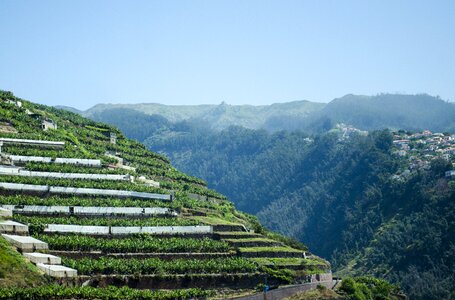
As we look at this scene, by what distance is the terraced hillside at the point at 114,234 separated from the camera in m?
64.0

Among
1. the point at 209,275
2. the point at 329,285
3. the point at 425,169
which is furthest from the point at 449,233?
the point at 209,275

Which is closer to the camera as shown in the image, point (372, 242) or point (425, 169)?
point (372, 242)

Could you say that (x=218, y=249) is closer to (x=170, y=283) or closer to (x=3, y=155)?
(x=170, y=283)

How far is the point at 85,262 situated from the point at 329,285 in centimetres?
2476

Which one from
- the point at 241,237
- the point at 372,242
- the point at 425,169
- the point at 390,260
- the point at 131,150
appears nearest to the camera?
the point at 241,237

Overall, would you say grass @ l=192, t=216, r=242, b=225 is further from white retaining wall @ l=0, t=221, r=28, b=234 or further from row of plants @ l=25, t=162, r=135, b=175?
white retaining wall @ l=0, t=221, r=28, b=234

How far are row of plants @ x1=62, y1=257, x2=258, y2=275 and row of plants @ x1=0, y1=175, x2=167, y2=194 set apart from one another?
12.3 meters

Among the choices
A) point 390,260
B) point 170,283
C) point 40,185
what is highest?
point 40,185

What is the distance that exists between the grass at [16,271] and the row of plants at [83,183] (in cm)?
1532

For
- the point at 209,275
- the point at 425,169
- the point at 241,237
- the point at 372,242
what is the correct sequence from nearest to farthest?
the point at 209,275 < the point at 241,237 < the point at 372,242 < the point at 425,169

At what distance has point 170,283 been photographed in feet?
225

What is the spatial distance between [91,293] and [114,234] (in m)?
15.0

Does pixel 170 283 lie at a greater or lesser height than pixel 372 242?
greater

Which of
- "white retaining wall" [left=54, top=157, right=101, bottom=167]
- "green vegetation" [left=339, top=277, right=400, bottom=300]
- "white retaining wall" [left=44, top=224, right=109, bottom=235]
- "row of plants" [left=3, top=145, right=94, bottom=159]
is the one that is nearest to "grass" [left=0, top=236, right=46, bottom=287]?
"white retaining wall" [left=44, top=224, right=109, bottom=235]
